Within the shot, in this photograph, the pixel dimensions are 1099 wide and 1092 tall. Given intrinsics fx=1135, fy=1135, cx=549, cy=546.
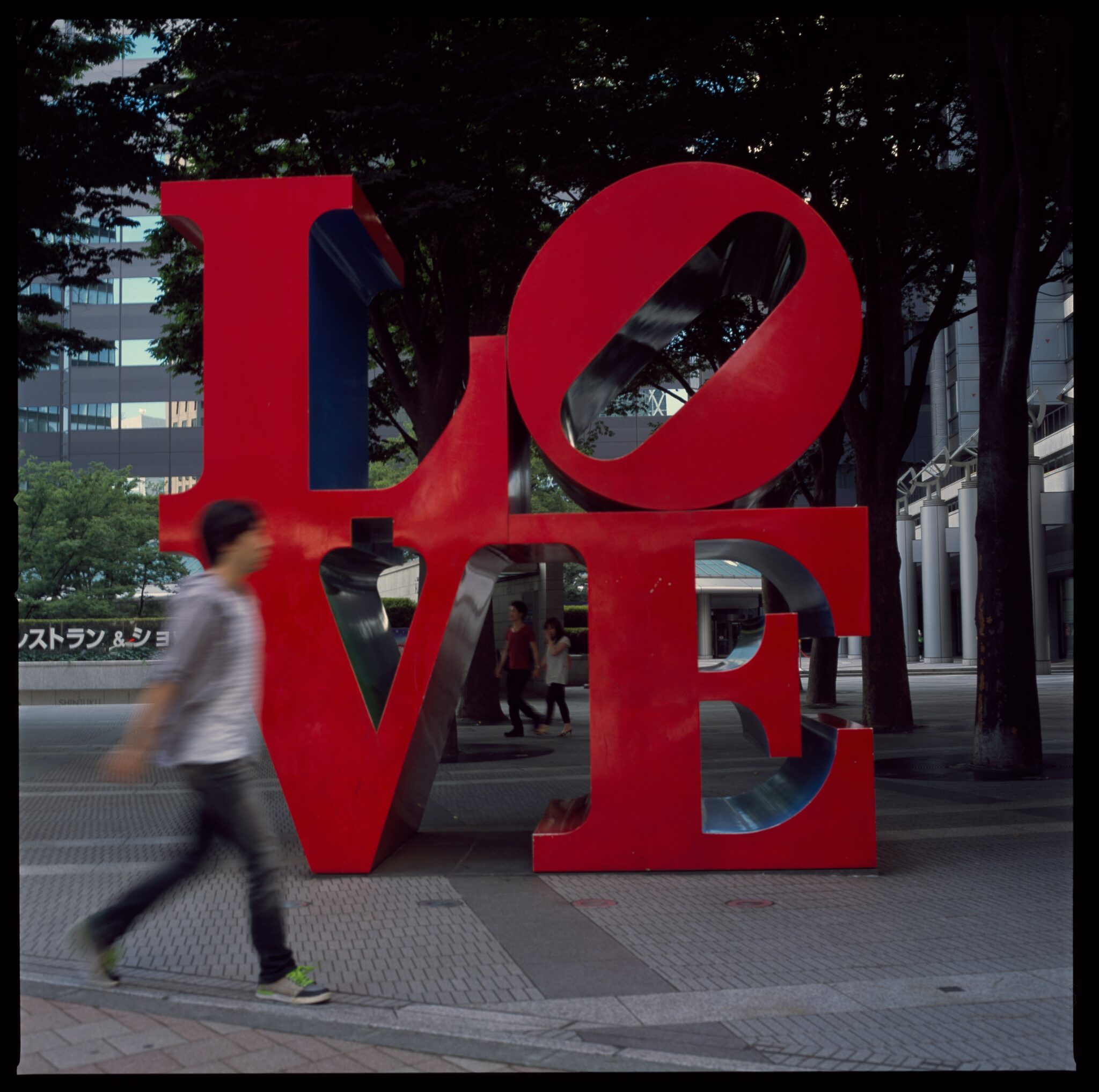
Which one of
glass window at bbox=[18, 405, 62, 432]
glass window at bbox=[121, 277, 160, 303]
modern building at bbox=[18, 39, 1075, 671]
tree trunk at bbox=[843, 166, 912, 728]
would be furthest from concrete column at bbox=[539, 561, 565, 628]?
glass window at bbox=[18, 405, 62, 432]

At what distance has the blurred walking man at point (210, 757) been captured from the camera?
184 inches

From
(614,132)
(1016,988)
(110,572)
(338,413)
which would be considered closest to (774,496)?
(614,132)

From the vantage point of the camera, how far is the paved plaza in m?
4.14

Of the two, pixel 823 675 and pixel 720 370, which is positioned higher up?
pixel 720 370

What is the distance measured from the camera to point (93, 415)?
60438 millimetres

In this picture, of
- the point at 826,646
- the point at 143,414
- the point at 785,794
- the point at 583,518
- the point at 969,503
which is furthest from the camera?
the point at 143,414

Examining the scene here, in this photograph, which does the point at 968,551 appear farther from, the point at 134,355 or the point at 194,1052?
the point at 134,355

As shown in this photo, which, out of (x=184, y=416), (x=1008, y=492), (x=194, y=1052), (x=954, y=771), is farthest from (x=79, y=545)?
(x=194, y=1052)

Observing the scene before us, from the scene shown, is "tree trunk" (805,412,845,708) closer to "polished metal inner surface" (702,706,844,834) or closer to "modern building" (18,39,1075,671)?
"modern building" (18,39,1075,671)

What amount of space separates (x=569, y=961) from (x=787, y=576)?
11.6ft

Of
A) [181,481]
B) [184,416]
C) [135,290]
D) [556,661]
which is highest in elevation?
[135,290]

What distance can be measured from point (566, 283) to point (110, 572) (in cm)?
3372

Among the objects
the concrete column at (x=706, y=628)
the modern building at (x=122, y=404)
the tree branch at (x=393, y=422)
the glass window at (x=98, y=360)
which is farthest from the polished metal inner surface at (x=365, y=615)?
the modern building at (x=122, y=404)

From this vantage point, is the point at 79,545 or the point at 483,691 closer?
the point at 483,691
